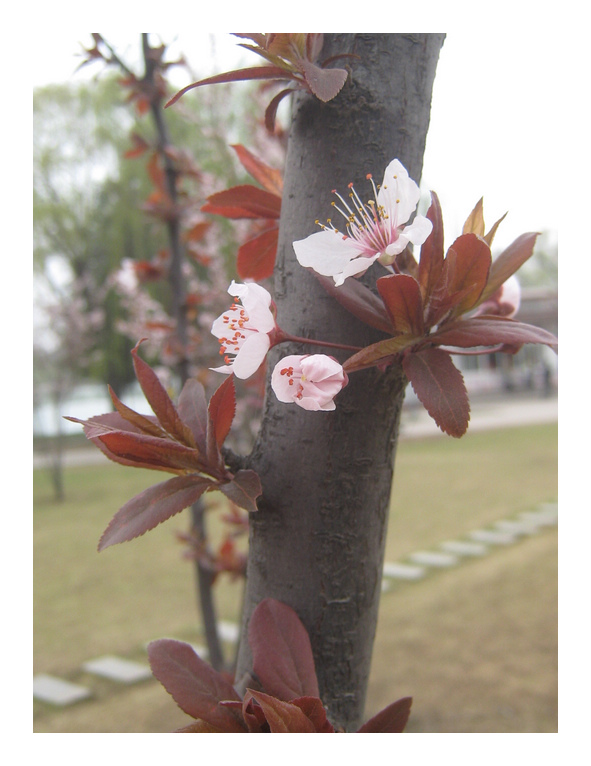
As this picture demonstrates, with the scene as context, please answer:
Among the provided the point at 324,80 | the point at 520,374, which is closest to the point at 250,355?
the point at 324,80

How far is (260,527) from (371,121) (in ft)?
1.32

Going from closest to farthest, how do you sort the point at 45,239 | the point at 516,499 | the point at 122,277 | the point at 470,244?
1. the point at 470,244
2. the point at 122,277
3. the point at 516,499
4. the point at 45,239

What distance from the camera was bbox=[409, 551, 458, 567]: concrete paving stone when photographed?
446cm

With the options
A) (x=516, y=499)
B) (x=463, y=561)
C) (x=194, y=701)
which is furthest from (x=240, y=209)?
(x=516, y=499)

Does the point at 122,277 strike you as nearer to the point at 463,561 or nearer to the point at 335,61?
the point at 335,61

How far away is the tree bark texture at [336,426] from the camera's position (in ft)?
2.01

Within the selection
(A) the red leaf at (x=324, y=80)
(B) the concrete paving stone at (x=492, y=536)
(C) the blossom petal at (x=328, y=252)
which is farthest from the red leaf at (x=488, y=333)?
(B) the concrete paving stone at (x=492, y=536)

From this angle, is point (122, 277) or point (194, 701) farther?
point (122, 277)

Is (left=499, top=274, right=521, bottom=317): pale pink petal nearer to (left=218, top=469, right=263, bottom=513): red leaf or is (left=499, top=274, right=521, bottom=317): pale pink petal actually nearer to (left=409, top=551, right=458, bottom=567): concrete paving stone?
(left=218, top=469, right=263, bottom=513): red leaf

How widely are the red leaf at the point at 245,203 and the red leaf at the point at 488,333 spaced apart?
0.87 ft

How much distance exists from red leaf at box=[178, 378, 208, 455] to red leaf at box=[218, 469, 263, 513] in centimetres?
5

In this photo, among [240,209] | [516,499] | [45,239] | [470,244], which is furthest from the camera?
[45,239]

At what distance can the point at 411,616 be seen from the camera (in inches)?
143

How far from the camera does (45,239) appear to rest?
11609mm
